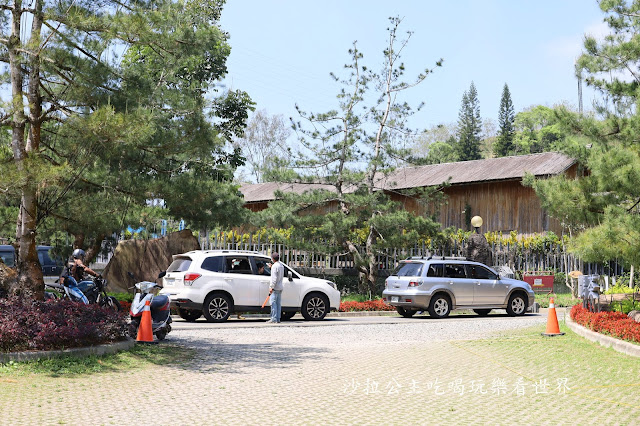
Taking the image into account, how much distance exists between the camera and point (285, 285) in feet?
64.5

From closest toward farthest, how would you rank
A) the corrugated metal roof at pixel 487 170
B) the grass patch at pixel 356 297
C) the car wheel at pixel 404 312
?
the car wheel at pixel 404 312
the grass patch at pixel 356 297
the corrugated metal roof at pixel 487 170

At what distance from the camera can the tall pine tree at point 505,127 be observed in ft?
281

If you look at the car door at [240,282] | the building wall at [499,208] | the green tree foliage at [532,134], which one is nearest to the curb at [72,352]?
the car door at [240,282]

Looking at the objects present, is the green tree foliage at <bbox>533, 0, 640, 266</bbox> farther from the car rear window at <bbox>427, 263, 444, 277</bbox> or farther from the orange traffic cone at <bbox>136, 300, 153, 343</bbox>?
the orange traffic cone at <bbox>136, 300, 153, 343</bbox>

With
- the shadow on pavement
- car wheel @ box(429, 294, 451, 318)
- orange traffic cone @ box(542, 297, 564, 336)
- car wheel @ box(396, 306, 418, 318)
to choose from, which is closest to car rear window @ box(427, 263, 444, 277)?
car wheel @ box(429, 294, 451, 318)

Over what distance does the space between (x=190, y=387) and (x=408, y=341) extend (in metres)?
6.51

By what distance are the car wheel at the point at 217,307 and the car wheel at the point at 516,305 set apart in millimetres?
8841

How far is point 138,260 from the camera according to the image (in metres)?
24.0

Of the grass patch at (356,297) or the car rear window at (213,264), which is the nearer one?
the car rear window at (213,264)

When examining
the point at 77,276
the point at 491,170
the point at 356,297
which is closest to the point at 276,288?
the point at 77,276

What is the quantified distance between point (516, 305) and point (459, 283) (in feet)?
7.61

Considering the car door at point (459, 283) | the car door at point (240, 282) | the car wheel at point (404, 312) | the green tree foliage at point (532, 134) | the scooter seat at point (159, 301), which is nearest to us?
the scooter seat at point (159, 301)

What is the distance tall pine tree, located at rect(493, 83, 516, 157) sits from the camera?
281ft

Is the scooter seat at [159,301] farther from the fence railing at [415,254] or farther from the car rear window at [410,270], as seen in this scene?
the fence railing at [415,254]
